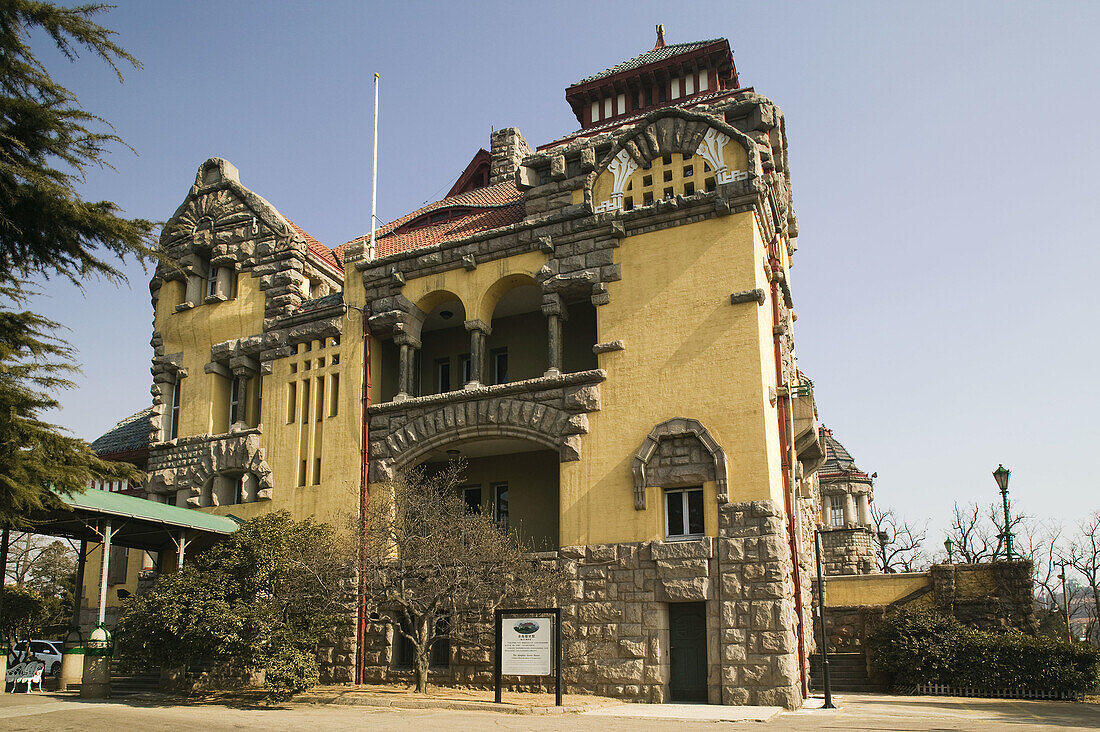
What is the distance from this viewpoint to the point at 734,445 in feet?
66.8

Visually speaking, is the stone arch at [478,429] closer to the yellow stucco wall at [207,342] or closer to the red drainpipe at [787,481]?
the red drainpipe at [787,481]

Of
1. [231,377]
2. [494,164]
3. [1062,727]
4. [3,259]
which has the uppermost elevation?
[494,164]

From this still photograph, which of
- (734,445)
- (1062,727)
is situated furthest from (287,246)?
(1062,727)

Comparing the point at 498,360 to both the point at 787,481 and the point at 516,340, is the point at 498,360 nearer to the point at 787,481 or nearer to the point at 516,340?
the point at 516,340

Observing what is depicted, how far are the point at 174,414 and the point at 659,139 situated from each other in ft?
58.0

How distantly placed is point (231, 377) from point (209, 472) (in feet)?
10.8

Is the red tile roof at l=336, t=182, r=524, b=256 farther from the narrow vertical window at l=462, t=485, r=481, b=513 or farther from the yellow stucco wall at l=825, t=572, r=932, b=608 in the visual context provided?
the yellow stucco wall at l=825, t=572, r=932, b=608

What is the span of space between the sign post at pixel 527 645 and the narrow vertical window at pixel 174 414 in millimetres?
16267

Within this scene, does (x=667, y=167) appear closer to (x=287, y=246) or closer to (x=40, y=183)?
(x=287, y=246)

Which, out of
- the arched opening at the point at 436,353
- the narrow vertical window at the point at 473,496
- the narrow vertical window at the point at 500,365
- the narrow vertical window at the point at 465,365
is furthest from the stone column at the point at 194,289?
the narrow vertical window at the point at 473,496

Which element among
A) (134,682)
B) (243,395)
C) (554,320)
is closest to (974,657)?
(554,320)

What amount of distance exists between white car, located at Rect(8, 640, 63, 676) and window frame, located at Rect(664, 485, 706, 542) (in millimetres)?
20392

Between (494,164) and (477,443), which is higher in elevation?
(494,164)

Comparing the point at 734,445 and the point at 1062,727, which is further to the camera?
the point at 734,445
